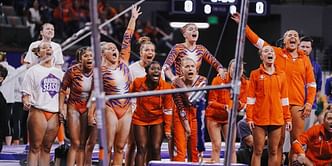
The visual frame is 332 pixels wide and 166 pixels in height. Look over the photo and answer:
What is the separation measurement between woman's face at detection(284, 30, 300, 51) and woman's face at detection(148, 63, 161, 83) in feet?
4.49

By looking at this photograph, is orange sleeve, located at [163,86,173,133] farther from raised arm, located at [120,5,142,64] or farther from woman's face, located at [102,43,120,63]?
woman's face, located at [102,43,120,63]

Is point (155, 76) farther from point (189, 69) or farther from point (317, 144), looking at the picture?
point (317, 144)

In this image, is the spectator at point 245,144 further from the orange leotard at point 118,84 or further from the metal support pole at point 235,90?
the metal support pole at point 235,90

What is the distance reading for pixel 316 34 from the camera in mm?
20812

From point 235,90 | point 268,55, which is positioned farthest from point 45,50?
point 235,90

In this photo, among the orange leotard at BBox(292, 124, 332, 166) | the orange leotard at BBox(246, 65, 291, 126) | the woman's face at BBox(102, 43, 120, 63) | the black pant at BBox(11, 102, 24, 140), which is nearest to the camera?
the woman's face at BBox(102, 43, 120, 63)

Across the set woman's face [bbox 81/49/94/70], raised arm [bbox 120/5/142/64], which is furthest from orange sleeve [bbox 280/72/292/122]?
woman's face [bbox 81/49/94/70]

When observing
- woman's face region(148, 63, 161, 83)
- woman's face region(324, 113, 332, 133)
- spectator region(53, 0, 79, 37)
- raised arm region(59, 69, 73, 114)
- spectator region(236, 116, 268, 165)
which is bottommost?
spectator region(236, 116, 268, 165)

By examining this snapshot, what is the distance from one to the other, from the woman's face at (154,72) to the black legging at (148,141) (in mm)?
500

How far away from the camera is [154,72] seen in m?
9.19

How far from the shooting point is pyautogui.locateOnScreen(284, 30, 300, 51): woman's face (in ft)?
30.2

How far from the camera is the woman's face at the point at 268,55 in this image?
8.82m

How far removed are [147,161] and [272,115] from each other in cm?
149

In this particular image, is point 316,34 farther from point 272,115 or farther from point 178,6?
point 272,115
